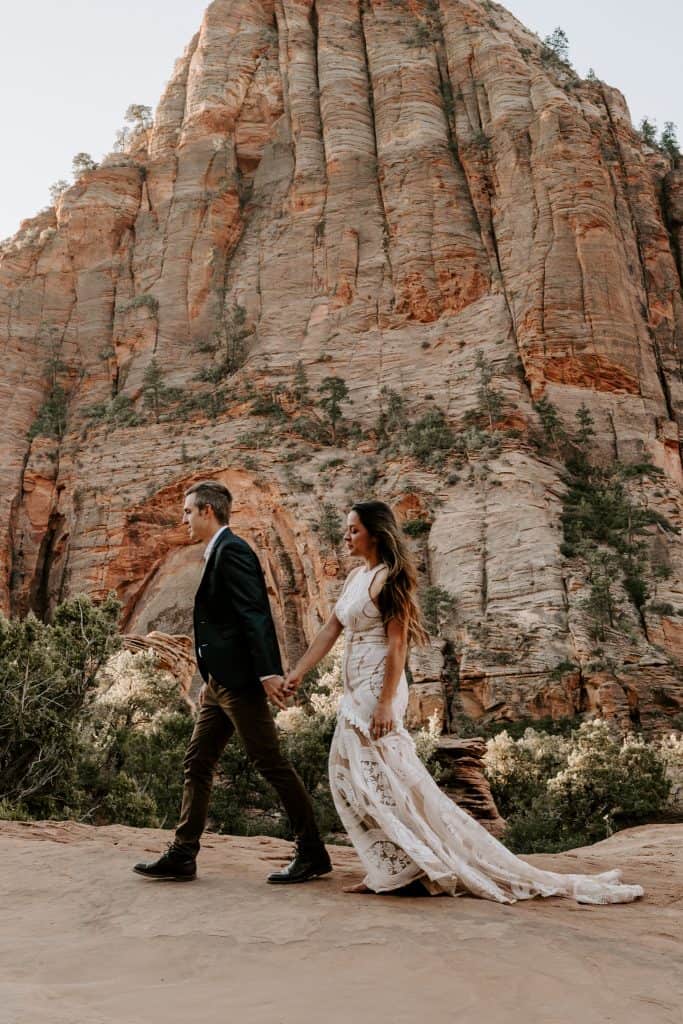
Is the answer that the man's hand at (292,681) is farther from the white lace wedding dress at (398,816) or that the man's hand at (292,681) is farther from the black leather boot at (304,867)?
the black leather boot at (304,867)

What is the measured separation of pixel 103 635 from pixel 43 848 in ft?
22.2

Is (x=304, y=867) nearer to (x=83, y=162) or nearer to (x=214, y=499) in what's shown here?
(x=214, y=499)

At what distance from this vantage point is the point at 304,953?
10.7 ft

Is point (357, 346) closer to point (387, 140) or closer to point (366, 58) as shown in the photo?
point (387, 140)

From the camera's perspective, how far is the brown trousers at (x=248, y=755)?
453 cm

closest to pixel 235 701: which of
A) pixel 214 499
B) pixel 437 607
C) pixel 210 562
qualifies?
pixel 210 562

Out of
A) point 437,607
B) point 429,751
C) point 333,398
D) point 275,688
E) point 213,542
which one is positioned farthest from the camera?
point 333,398

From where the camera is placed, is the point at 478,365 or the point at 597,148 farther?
the point at 597,148

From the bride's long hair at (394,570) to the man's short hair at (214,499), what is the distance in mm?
738

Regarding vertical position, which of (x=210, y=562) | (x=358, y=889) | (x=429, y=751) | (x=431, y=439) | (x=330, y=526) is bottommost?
(x=429, y=751)

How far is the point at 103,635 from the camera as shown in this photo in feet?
38.6

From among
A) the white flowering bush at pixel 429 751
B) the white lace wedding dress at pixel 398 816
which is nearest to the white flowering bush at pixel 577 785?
the white flowering bush at pixel 429 751

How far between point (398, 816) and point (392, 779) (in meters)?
0.17

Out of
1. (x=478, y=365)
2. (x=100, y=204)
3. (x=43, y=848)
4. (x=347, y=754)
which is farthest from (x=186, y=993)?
(x=100, y=204)
